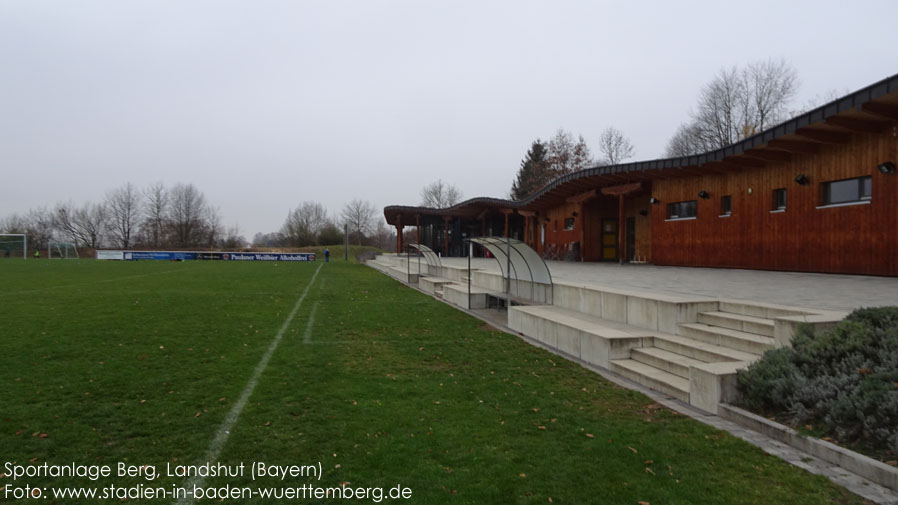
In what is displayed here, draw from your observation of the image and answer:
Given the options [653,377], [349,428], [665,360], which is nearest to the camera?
[349,428]

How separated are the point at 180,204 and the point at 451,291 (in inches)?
3354

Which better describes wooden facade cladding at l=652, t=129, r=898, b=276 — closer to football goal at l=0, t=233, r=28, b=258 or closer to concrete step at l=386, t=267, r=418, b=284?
concrete step at l=386, t=267, r=418, b=284

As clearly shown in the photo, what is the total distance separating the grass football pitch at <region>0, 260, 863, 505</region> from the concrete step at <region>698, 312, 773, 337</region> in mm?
1962

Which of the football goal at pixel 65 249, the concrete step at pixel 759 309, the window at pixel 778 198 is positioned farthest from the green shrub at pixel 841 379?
the football goal at pixel 65 249

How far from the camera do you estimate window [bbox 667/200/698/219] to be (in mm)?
18859

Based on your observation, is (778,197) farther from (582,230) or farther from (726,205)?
(582,230)

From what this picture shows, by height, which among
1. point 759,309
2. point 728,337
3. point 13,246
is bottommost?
point 728,337

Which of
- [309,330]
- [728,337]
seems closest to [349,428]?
[728,337]

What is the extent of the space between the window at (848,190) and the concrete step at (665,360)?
32.2 ft

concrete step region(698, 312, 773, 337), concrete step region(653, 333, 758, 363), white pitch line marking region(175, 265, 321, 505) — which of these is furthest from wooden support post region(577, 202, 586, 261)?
white pitch line marking region(175, 265, 321, 505)

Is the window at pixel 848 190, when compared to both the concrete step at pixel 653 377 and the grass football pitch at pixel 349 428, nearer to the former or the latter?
the concrete step at pixel 653 377

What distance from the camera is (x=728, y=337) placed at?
622 centimetres

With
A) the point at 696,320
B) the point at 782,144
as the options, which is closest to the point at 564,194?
the point at 782,144

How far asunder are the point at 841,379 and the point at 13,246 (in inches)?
3296
